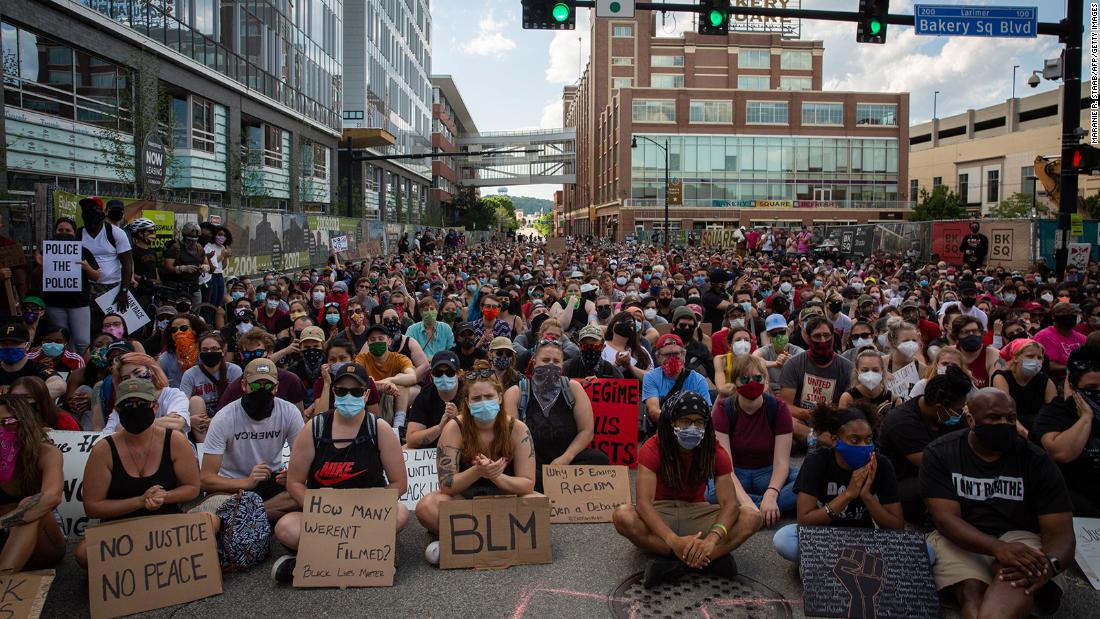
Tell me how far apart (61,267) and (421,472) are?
606 cm

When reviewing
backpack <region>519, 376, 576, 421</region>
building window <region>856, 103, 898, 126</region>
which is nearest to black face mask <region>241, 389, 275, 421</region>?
backpack <region>519, 376, 576, 421</region>

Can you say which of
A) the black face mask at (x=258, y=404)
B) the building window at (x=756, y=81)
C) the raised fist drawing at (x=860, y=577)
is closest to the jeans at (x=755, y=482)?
the raised fist drawing at (x=860, y=577)

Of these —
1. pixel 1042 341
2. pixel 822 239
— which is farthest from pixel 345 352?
pixel 822 239

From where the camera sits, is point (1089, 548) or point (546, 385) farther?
point (546, 385)

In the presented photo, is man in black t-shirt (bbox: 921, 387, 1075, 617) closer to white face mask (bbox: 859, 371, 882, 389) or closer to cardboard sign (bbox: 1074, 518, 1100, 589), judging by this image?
cardboard sign (bbox: 1074, 518, 1100, 589)

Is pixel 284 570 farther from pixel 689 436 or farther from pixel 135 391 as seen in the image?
pixel 689 436

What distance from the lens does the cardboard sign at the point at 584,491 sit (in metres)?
6.36

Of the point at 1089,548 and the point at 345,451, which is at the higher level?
the point at 345,451

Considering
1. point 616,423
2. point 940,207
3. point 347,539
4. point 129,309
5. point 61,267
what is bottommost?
point 347,539

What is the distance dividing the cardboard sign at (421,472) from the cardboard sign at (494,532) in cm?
142

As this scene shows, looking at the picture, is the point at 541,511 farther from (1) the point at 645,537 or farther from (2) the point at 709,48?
(2) the point at 709,48

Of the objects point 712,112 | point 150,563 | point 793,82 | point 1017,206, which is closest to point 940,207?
point 1017,206

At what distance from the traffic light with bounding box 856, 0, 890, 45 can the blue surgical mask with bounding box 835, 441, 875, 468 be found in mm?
8946

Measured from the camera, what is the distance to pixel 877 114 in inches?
3231
